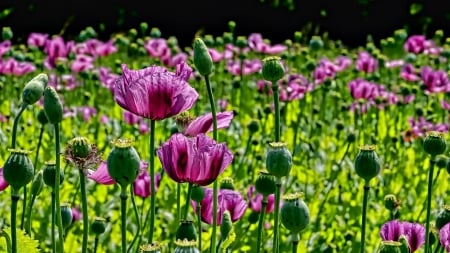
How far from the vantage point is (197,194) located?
141cm

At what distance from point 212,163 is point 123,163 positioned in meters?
0.15

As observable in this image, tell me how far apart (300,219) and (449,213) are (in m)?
0.40

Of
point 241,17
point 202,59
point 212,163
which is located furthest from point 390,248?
point 241,17

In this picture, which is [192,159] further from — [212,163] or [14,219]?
[14,219]

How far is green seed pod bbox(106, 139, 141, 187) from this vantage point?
3.53 feet

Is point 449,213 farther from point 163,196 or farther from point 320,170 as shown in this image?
point 320,170

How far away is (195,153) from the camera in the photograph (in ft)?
3.92

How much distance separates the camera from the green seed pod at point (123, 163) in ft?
3.53

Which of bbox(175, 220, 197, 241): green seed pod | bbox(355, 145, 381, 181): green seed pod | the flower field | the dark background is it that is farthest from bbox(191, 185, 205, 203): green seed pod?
the dark background

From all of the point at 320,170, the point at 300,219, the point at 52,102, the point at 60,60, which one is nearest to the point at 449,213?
the point at 300,219

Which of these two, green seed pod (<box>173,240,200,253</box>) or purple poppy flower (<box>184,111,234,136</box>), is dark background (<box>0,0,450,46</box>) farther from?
green seed pod (<box>173,240,200,253</box>)

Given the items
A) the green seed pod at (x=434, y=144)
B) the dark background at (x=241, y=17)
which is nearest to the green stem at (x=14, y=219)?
the green seed pod at (x=434, y=144)

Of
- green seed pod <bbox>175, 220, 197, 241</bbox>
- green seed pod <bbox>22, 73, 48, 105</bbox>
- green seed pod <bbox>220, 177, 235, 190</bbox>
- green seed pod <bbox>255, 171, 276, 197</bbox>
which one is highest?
green seed pod <bbox>22, 73, 48, 105</bbox>

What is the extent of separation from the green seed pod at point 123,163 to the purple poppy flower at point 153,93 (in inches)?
4.9
